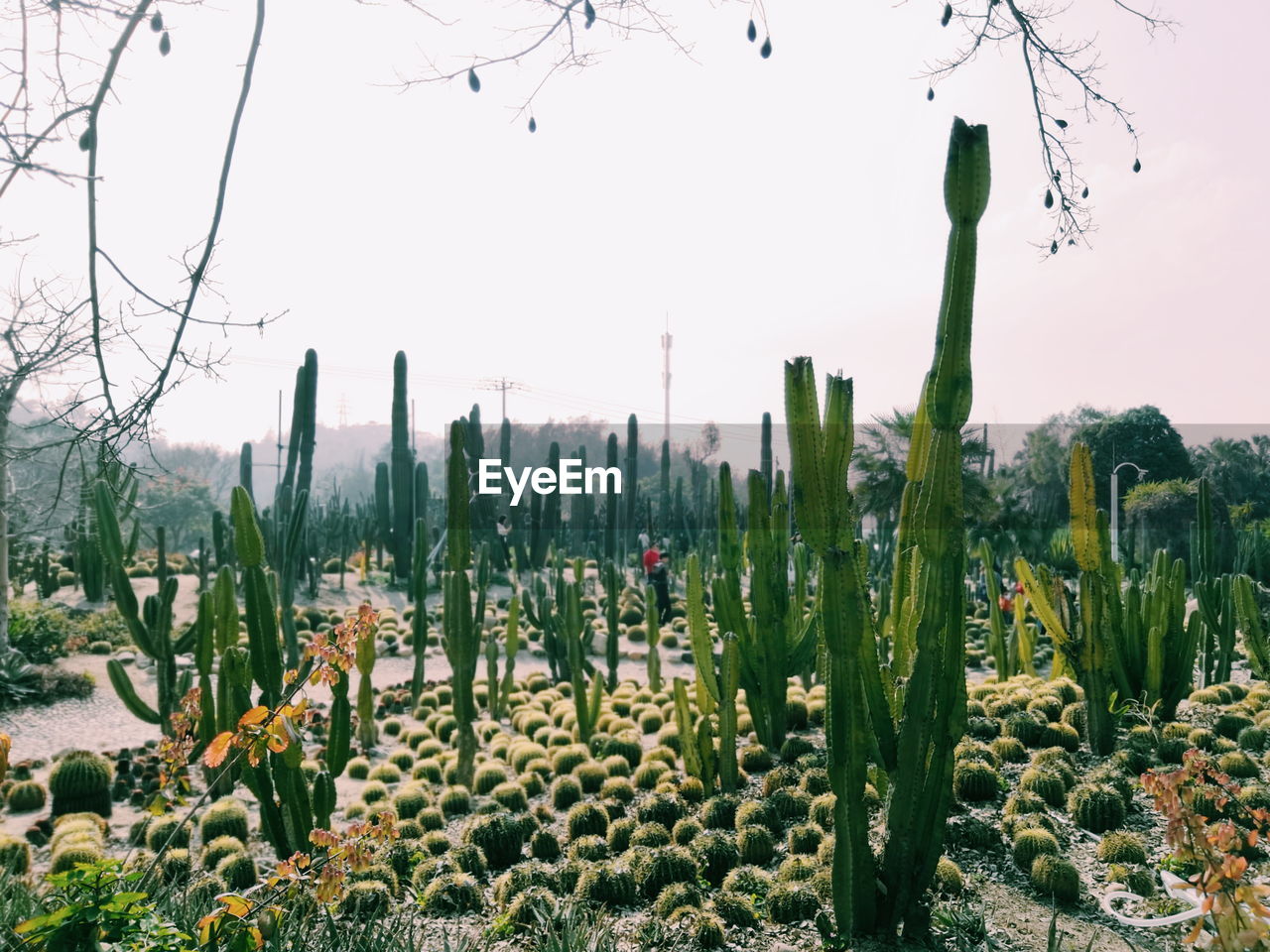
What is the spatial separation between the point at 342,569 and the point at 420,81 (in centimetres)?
1782

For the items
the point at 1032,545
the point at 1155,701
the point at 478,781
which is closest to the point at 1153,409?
the point at 1032,545

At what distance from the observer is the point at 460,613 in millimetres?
6566

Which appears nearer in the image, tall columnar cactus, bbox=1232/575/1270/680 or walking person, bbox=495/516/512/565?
tall columnar cactus, bbox=1232/575/1270/680

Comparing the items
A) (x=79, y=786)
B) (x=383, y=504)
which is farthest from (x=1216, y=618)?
(x=383, y=504)

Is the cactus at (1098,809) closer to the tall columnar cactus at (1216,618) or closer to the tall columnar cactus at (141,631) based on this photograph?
the tall columnar cactus at (1216,618)

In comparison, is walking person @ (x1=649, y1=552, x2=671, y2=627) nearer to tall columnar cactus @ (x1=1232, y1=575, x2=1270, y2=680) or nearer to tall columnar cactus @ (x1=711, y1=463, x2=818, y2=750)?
tall columnar cactus @ (x1=711, y1=463, x2=818, y2=750)

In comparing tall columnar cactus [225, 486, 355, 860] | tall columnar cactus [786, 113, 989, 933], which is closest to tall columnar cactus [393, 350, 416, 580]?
tall columnar cactus [225, 486, 355, 860]

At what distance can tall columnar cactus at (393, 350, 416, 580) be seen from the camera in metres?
20.6

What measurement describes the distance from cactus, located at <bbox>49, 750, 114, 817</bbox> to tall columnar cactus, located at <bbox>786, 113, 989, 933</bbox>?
19.6 ft

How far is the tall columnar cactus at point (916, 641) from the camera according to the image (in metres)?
3.09

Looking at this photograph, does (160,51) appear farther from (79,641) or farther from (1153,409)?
(1153,409)

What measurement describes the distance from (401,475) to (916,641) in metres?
19.0

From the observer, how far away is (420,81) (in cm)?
308

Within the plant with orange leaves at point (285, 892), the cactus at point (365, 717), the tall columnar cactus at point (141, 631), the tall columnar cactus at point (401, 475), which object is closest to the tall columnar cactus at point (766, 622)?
the plant with orange leaves at point (285, 892)
